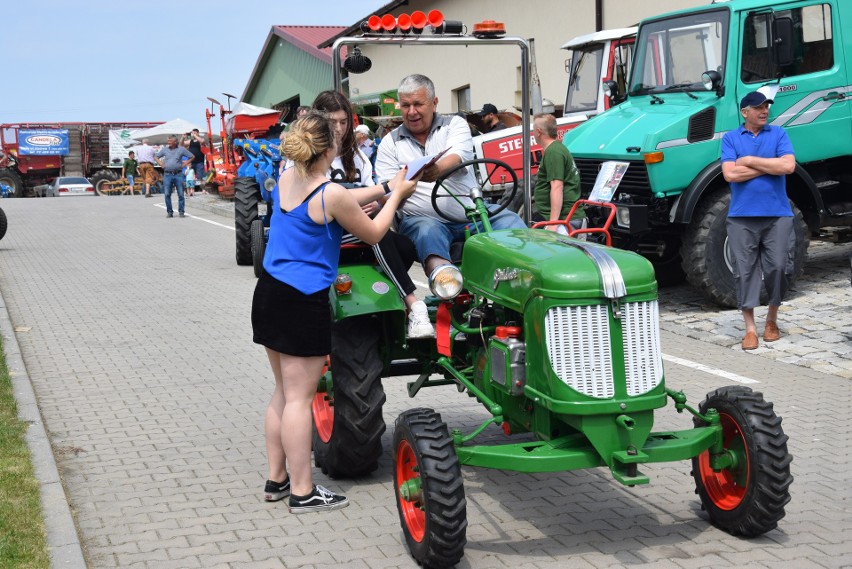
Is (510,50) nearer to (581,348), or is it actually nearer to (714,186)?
(714,186)

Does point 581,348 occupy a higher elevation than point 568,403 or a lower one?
higher

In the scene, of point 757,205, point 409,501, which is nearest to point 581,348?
point 409,501

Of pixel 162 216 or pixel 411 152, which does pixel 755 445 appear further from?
pixel 162 216

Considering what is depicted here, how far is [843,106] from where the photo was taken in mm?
10656

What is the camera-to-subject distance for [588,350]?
4441 mm

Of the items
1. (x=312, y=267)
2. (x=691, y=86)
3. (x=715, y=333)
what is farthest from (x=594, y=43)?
(x=312, y=267)

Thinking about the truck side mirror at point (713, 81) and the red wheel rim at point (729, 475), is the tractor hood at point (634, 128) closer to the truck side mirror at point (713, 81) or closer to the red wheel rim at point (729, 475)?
the truck side mirror at point (713, 81)

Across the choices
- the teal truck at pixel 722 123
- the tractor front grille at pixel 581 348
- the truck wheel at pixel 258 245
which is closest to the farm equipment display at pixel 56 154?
the truck wheel at pixel 258 245

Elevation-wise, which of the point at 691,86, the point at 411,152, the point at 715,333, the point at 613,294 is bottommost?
the point at 715,333

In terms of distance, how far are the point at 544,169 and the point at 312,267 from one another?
18.9 ft

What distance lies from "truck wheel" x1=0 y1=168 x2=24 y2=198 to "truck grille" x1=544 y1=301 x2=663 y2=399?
4274cm

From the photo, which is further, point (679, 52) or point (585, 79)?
point (585, 79)

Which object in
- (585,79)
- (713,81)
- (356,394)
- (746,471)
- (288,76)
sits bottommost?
(746,471)

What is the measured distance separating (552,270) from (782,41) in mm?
6689
